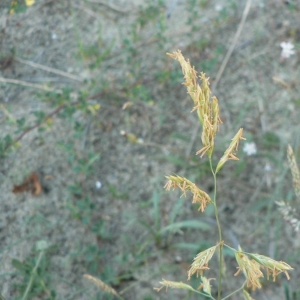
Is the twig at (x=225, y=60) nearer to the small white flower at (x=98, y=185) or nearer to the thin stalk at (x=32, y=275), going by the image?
the small white flower at (x=98, y=185)

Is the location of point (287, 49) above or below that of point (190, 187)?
below

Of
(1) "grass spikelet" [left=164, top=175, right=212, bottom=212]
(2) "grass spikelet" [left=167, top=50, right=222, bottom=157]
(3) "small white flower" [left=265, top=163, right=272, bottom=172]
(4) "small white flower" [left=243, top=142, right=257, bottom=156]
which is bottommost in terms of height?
(3) "small white flower" [left=265, top=163, right=272, bottom=172]

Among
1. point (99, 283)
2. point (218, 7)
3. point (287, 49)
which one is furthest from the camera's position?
point (218, 7)

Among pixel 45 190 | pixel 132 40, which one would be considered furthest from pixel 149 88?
pixel 45 190

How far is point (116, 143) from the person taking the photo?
257 cm

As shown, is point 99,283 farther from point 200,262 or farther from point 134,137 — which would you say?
A: point 134,137

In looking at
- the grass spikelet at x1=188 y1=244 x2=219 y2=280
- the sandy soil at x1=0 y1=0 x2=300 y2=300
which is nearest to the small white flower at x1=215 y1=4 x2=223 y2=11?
the sandy soil at x1=0 y1=0 x2=300 y2=300

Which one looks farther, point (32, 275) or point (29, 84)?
point (29, 84)

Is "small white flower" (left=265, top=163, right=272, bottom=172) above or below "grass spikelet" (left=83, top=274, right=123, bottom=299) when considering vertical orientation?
below

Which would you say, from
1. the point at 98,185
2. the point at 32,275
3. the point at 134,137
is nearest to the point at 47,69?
the point at 134,137

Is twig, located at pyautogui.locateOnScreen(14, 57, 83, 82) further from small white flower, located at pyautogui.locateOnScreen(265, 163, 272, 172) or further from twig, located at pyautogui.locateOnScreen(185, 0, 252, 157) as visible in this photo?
small white flower, located at pyautogui.locateOnScreen(265, 163, 272, 172)

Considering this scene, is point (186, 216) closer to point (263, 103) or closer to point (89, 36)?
point (263, 103)

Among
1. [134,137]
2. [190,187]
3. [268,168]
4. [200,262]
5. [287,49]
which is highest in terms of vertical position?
[190,187]

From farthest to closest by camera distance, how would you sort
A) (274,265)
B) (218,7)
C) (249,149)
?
(218,7), (249,149), (274,265)
